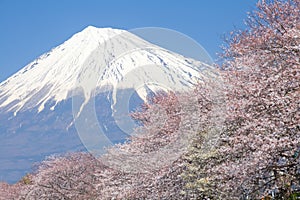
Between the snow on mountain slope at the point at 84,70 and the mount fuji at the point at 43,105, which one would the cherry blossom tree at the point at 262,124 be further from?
the mount fuji at the point at 43,105

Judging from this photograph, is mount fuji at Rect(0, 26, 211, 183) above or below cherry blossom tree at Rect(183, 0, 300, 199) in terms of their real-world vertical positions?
above

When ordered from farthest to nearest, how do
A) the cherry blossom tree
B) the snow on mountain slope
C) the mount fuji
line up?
the mount fuji
the snow on mountain slope
the cherry blossom tree

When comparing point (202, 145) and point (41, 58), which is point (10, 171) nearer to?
point (41, 58)

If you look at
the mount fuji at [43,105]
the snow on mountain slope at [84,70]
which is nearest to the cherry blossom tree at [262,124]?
the snow on mountain slope at [84,70]

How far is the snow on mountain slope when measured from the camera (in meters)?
19.0

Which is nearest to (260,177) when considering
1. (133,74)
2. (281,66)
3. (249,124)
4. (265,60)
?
(249,124)

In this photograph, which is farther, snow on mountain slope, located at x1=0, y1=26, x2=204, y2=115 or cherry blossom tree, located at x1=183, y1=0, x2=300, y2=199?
snow on mountain slope, located at x1=0, y1=26, x2=204, y2=115

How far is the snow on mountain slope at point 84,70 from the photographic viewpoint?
19.0m

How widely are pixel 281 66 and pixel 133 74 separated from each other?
367 inches

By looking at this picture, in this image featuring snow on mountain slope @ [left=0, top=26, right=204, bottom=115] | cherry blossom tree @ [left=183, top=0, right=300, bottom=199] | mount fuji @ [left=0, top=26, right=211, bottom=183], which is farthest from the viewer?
mount fuji @ [left=0, top=26, right=211, bottom=183]

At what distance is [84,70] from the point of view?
1463 inches

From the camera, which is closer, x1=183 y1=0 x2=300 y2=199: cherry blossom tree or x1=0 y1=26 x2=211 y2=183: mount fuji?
x1=183 y1=0 x2=300 y2=199: cherry blossom tree

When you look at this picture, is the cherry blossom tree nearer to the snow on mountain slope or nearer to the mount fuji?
the snow on mountain slope

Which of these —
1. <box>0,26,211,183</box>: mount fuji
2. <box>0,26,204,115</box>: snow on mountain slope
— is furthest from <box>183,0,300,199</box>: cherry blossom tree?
<box>0,26,211,183</box>: mount fuji
